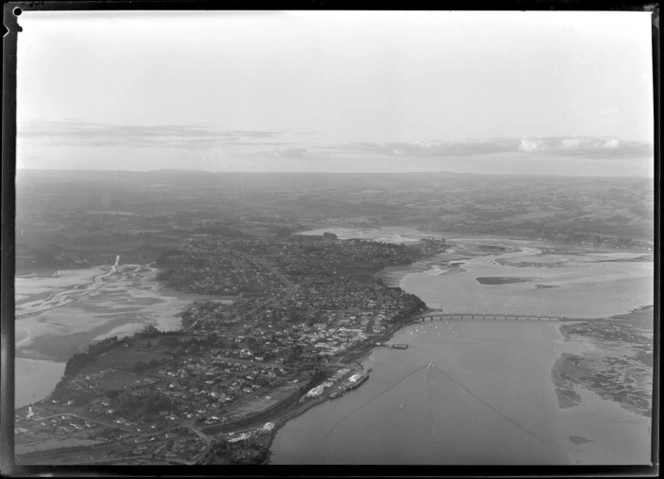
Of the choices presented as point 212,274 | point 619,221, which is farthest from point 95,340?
point 619,221

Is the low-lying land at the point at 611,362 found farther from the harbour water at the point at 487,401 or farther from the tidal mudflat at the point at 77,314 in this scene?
the tidal mudflat at the point at 77,314

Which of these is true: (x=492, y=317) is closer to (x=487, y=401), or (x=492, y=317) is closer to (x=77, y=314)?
(x=487, y=401)

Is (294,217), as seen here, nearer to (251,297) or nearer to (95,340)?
(251,297)

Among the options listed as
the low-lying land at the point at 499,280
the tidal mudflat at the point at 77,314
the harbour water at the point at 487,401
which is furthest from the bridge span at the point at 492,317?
the tidal mudflat at the point at 77,314

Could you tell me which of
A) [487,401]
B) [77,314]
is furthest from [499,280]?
[77,314]

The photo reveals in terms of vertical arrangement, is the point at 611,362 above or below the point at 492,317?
below

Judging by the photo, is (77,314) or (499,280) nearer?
(77,314)
